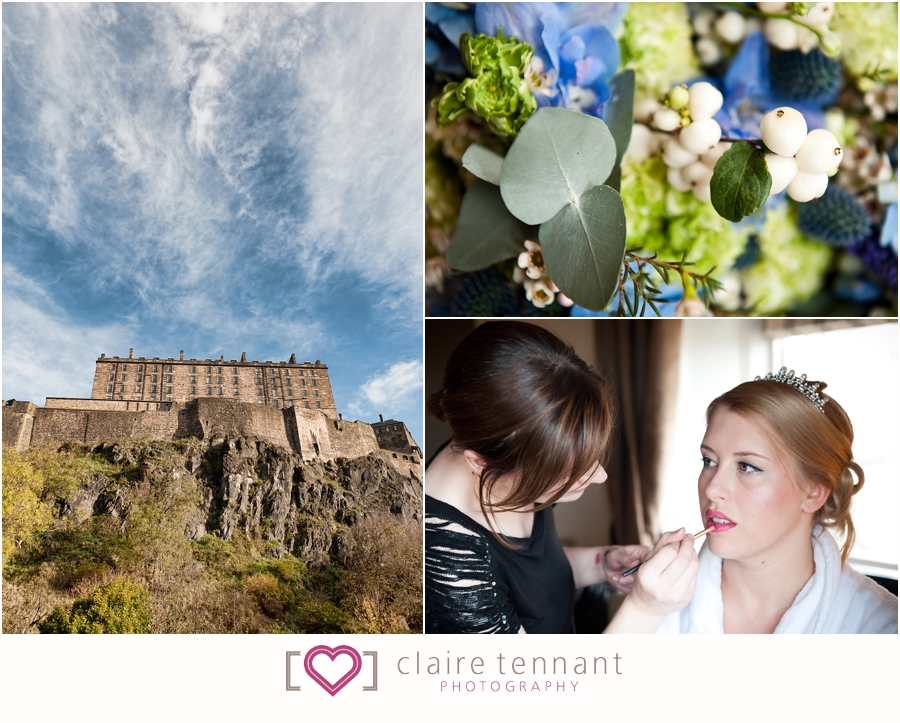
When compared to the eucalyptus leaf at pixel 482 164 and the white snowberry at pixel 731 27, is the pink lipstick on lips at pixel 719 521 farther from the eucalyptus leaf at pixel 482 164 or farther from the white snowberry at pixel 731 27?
the white snowberry at pixel 731 27

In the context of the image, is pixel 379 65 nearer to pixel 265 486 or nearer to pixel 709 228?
pixel 709 228

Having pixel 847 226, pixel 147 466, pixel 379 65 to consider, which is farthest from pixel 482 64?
pixel 147 466

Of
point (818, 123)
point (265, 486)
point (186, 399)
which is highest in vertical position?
point (818, 123)

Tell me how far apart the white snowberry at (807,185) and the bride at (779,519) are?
1.20 ft

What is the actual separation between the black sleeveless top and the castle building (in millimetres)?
372

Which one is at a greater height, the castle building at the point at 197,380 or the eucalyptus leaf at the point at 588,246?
the eucalyptus leaf at the point at 588,246

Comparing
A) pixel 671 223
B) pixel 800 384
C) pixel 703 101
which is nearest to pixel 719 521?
pixel 800 384

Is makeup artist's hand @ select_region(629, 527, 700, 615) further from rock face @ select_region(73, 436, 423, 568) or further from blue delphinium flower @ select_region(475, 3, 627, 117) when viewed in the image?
blue delphinium flower @ select_region(475, 3, 627, 117)

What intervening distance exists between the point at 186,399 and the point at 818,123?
1.49 metres

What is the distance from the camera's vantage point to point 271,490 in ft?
4.94

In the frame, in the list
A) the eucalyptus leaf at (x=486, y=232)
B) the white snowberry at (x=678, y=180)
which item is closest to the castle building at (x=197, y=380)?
the eucalyptus leaf at (x=486, y=232)

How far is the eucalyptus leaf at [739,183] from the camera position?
1.38m

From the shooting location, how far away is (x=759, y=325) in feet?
4.88
